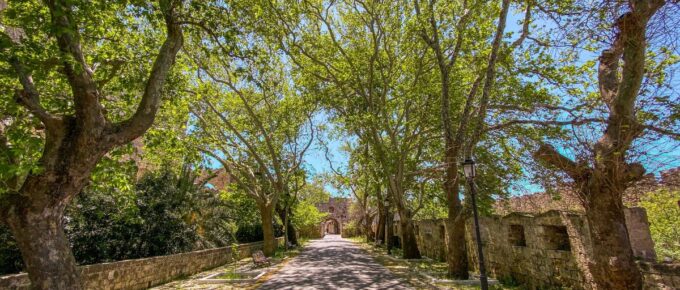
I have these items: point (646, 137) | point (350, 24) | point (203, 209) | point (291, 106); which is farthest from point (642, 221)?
point (291, 106)

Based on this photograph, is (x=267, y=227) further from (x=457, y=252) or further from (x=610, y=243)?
(x=610, y=243)

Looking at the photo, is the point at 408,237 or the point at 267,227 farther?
the point at 267,227

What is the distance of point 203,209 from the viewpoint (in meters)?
15.8

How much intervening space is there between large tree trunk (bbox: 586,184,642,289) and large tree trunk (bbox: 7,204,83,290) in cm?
801

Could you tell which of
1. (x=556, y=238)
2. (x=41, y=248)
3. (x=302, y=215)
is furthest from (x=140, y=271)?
(x=302, y=215)

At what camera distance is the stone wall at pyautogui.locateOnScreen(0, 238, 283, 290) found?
21.8ft

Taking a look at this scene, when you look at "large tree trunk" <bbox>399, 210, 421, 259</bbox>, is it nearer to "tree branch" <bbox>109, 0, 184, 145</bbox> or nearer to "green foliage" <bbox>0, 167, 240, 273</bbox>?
"green foliage" <bbox>0, 167, 240, 273</bbox>

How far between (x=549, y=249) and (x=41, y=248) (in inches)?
400

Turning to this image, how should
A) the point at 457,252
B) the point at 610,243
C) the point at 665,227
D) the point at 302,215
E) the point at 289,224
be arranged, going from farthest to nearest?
the point at 302,215
the point at 289,224
the point at 665,227
the point at 457,252
the point at 610,243

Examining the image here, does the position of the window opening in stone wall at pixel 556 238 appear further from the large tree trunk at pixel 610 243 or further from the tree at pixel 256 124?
the tree at pixel 256 124

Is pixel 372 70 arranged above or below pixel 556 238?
above

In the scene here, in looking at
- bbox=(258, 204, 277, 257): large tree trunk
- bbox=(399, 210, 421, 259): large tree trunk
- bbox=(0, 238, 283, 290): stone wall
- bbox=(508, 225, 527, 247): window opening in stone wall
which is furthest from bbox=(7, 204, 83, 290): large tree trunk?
bbox=(258, 204, 277, 257): large tree trunk

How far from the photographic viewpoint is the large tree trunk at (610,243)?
5398 millimetres

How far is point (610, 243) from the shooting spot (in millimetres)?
5516
